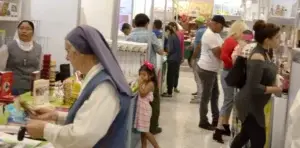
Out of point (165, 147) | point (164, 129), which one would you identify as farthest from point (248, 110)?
point (164, 129)

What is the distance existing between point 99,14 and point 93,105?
2457 mm

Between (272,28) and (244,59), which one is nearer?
(272,28)

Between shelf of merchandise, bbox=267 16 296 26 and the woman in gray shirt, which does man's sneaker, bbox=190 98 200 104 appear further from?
the woman in gray shirt

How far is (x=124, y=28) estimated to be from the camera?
19.6ft

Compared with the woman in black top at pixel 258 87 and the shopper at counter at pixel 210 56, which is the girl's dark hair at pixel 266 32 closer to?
the woman in black top at pixel 258 87

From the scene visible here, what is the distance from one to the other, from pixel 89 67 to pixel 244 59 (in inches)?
100

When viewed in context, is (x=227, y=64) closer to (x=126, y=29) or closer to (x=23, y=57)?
(x=126, y=29)

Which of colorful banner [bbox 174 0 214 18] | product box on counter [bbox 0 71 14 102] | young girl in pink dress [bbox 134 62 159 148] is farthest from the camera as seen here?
colorful banner [bbox 174 0 214 18]

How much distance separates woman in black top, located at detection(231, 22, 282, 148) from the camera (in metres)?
3.81

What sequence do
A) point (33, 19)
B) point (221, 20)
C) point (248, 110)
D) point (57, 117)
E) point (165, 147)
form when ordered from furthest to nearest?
point (221, 20) → point (165, 147) → point (33, 19) → point (248, 110) → point (57, 117)

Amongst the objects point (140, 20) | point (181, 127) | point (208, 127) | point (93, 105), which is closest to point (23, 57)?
point (140, 20)

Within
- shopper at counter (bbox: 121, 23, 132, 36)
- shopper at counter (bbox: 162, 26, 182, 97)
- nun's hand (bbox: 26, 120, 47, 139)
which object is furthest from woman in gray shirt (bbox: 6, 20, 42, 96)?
shopper at counter (bbox: 162, 26, 182, 97)

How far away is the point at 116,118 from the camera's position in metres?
1.98

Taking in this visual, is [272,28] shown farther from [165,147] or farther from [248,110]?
[165,147]
